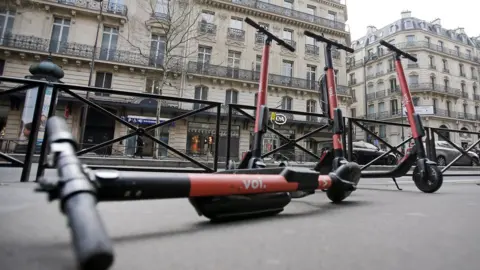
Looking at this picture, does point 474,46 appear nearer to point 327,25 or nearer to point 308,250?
point 327,25

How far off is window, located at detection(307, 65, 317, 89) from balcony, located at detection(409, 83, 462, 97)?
17192 millimetres

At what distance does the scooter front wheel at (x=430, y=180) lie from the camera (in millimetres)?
2770

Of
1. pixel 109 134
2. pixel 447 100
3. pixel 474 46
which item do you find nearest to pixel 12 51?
pixel 109 134

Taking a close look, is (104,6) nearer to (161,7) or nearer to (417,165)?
(161,7)

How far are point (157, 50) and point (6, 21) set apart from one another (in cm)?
975

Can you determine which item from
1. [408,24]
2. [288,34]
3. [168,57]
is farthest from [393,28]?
[168,57]

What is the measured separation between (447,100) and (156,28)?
119ft

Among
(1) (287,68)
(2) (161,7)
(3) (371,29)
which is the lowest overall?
(1) (287,68)

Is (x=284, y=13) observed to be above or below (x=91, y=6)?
above

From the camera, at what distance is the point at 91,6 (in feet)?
59.1

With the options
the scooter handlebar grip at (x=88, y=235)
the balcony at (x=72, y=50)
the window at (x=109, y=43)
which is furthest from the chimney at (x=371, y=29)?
the scooter handlebar grip at (x=88, y=235)

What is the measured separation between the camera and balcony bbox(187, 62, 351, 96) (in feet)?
64.0

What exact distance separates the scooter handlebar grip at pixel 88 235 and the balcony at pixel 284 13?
23.0 metres

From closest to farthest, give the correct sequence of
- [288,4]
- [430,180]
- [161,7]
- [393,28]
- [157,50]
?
1. [430,180]
2. [157,50]
3. [161,7]
4. [288,4]
5. [393,28]
